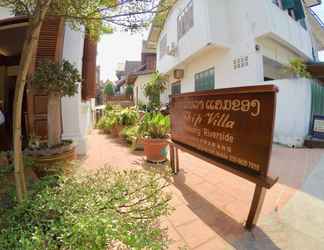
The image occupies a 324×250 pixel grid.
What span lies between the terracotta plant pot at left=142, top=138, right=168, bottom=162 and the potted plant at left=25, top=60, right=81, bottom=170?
62.7 inches

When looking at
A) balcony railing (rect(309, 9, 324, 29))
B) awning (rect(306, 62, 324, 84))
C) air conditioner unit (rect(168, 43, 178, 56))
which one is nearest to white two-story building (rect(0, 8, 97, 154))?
air conditioner unit (rect(168, 43, 178, 56))

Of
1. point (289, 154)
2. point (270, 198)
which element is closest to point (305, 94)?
point (289, 154)

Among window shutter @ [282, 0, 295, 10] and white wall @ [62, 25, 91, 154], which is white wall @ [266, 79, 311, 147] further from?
white wall @ [62, 25, 91, 154]

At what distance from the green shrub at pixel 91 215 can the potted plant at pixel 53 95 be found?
140 centimetres

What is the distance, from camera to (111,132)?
27.8 feet

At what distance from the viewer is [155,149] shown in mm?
4496

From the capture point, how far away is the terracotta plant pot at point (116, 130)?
7720 mm

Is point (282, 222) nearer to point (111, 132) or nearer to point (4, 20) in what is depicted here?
point (4, 20)

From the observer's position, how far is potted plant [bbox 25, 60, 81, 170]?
311 cm

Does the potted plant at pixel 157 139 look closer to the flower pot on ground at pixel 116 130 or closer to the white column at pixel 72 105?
the white column at pixel 72 105

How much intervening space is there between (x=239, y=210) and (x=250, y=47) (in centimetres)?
642

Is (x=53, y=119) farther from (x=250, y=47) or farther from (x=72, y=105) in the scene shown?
(x=250, y=47)

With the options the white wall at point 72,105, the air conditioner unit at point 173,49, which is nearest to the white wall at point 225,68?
the air conditioner unit at point 173,49

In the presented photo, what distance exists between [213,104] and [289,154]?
397cm
